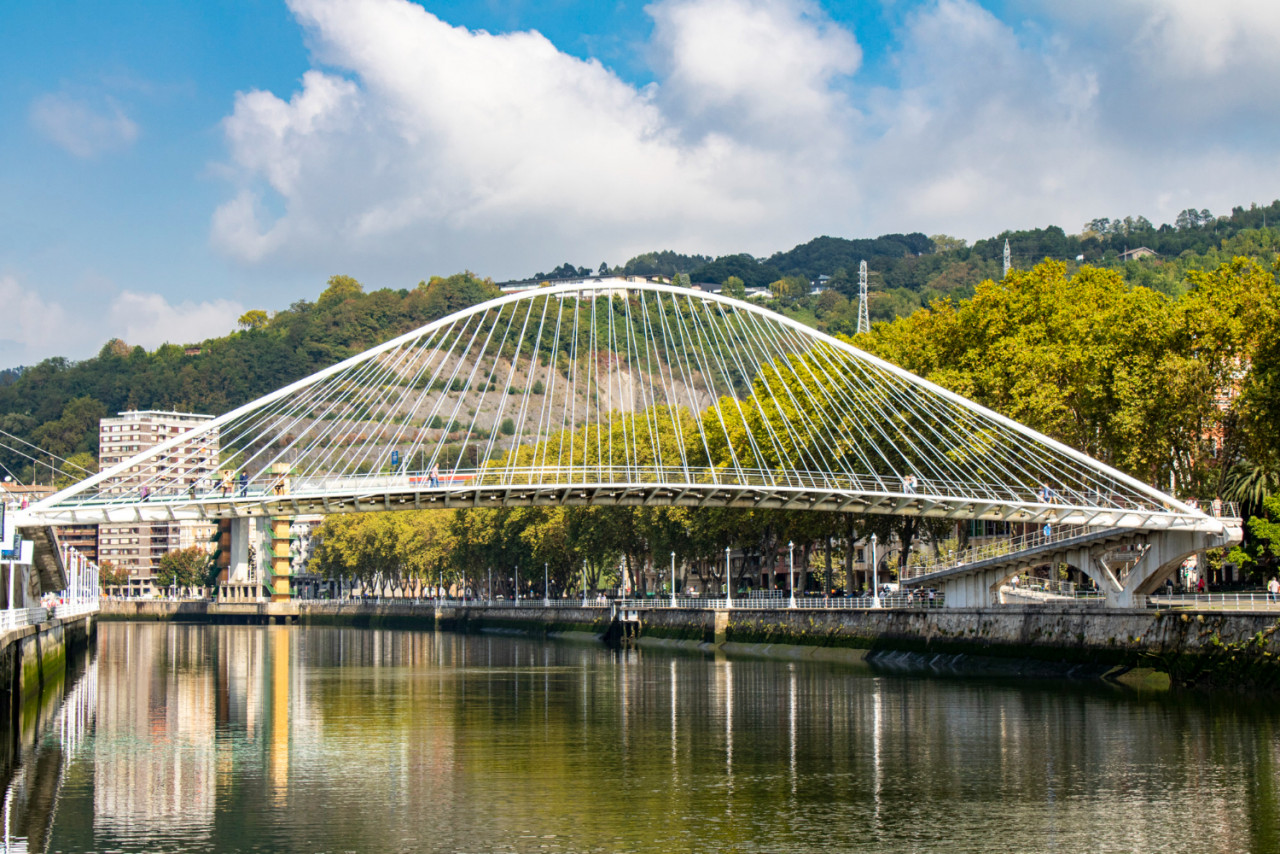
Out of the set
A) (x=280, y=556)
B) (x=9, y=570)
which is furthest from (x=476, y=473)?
(x=280, y=556)

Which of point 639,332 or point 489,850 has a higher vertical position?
point 639,332

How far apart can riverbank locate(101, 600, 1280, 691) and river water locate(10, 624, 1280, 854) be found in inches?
83.4

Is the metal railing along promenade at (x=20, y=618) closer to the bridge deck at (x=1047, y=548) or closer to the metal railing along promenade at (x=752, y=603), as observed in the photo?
the metal railing along promenade at (x=752, y=603)

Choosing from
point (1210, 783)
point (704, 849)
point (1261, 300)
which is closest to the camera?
point (704, 849)

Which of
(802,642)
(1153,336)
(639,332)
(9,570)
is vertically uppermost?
(639,332)

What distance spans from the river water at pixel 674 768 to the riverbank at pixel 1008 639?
6.95 feet

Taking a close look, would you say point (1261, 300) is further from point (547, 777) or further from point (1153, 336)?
point (547, 777)

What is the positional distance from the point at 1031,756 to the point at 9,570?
3629cm

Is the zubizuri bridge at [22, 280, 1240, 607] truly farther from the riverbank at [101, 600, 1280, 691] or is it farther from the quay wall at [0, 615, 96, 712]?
the quay wall at [0, 615, 96, 712]

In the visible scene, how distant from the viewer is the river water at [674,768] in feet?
87.7

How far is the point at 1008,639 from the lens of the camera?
190 ft

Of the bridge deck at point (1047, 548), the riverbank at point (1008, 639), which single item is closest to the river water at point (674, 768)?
the riverbank at point (1008, 639)

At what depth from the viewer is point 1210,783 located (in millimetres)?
31141

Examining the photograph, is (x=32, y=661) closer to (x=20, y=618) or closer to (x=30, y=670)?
(x=30, y=670)
